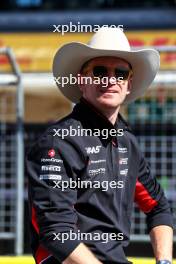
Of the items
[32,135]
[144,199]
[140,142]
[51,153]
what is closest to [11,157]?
[32,135]

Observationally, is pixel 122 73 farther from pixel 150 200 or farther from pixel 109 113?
pixel 150 200

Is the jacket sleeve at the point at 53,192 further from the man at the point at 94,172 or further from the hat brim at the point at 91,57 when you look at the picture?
the hat brim at the point at 91,57

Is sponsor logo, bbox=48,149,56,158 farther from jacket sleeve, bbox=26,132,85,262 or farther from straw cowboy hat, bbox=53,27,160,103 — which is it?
straw cowboy hat, bbox=53,27,160,103

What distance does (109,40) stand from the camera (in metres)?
2.83

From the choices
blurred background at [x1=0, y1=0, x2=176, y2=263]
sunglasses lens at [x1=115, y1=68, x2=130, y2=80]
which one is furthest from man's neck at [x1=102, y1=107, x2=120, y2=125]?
blurred background at [x1=0, y1=0, x2=176, y2=263]

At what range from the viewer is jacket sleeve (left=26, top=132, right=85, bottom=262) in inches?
97.7

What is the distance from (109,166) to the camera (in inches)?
108

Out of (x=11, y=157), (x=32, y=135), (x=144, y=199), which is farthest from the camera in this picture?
(x=11, y=157)

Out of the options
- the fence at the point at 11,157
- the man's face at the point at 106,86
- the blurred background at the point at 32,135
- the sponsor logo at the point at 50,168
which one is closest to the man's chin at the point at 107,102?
the man's face at the point at 106,86

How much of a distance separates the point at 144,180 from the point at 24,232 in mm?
3381

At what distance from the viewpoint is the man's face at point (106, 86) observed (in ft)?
8.95

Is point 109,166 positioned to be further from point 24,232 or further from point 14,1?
point 14,1

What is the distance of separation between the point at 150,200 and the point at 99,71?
65 cm

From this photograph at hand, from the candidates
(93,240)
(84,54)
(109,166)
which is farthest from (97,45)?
(93,240)
